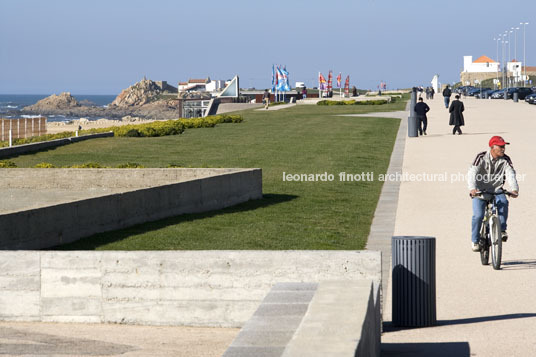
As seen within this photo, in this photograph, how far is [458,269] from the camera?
36.3ft

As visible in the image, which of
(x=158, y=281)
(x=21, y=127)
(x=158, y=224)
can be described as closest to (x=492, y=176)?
(x=158, y=281)

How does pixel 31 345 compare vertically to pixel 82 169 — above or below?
below

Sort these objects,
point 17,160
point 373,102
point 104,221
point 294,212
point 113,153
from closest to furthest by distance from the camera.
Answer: point 104,221 → point 294,212 → point 17,160 → point 113,153 → point 373,102

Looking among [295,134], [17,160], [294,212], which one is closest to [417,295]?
[294,212]

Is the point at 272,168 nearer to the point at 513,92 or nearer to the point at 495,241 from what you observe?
the point at 495,241

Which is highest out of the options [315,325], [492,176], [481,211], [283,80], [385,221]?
[283,80]

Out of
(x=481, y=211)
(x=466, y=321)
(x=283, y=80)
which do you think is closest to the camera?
(x=466, y=321)

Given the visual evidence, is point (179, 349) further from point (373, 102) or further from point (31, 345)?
point (373, 102)

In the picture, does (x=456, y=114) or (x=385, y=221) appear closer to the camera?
(x=385, y=221)

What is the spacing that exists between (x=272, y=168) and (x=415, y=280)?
15.6 meters

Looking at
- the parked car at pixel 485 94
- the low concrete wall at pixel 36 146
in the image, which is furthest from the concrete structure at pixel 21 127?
the parked car at pixel 485 94

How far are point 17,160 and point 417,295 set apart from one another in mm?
20317

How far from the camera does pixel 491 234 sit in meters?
11.2

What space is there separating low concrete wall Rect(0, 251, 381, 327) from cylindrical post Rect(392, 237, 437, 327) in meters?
0.25
